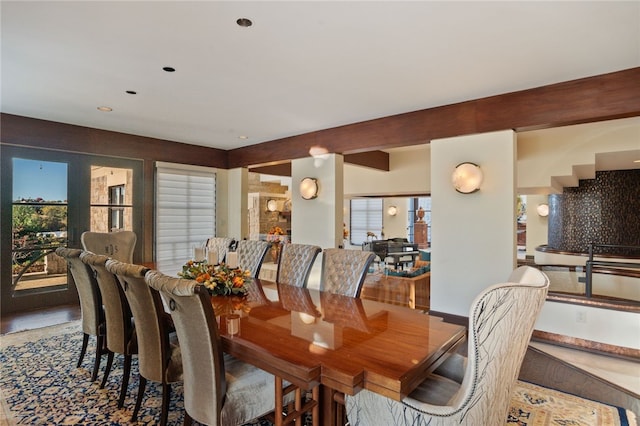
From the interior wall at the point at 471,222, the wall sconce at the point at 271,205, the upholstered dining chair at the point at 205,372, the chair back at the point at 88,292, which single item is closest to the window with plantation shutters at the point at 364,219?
the wall sconce at the point at 271,205

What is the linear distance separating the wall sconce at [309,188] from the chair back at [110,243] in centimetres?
235

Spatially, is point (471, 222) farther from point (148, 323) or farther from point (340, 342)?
point (148, 323)

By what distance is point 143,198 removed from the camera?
17.7 feet

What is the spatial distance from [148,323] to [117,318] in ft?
1.87

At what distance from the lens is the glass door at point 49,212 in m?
4.31

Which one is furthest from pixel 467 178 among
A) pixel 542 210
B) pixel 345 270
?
pixel 542 210

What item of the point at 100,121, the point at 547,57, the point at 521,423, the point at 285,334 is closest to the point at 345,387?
the point at 285,334

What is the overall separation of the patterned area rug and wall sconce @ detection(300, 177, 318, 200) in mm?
2968

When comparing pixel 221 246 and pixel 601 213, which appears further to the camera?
pixel 601 213

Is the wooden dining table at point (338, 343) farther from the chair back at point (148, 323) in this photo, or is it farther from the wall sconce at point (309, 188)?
the wall sconce at point (309, 188)

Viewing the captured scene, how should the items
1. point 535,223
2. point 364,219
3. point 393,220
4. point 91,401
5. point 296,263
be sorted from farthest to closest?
point 364,219, point 393,220, point 535,223, point 296,263, point 91,401

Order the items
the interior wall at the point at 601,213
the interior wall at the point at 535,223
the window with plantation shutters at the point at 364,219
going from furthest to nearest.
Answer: the window with plantation shutters at the point at 364,219 < the interior wall at the point at 535,223 < the interior wall at the point at 601,213

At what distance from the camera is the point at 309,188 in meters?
5.01

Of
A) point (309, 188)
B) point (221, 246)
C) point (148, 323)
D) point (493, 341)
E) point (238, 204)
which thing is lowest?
point (148, 323)
